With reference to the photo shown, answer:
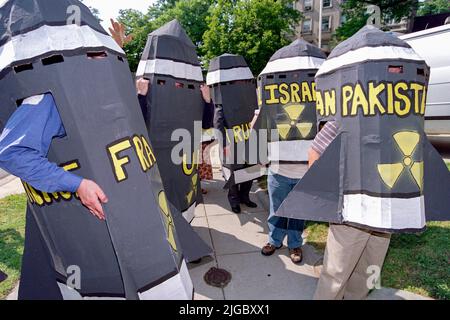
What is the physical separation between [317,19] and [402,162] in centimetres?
3399

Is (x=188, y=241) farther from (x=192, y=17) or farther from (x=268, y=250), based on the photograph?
(x=192, y=17)

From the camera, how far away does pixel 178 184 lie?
3057 mm

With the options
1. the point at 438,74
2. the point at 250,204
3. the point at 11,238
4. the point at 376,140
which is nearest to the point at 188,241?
the point at 376,140

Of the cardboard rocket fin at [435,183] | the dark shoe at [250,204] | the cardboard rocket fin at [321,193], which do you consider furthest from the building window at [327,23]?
the cardboard rocket fin at [321,193]

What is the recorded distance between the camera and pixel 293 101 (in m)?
3.01

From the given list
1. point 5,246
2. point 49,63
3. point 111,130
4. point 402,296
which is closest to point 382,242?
point 402,296

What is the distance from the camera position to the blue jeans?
10.2 feet

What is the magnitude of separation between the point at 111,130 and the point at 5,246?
11.0 ft

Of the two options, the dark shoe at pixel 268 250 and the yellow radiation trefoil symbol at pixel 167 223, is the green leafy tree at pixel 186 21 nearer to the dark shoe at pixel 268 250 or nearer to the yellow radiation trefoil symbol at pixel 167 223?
the dark shoe at pixel 268 250

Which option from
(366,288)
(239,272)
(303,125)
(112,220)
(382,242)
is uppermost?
(303,125)

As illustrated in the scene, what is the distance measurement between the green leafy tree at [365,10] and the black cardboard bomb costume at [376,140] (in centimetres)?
1896

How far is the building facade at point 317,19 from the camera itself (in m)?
30.9

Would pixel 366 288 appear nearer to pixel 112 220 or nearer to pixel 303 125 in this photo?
pixel 303 125

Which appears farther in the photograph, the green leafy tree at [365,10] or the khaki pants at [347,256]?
the green leafy tree at [365,10]
